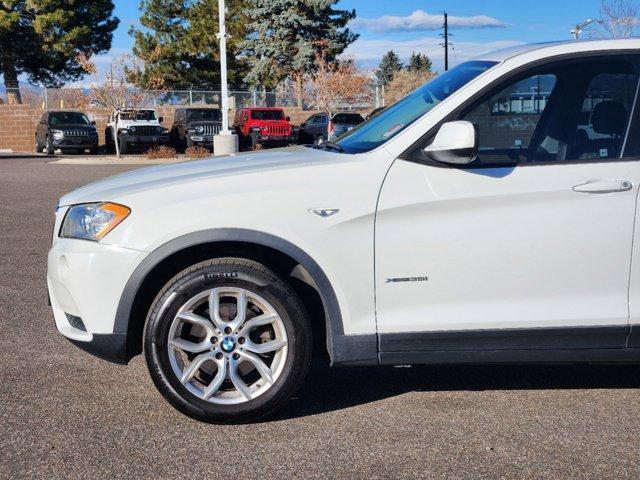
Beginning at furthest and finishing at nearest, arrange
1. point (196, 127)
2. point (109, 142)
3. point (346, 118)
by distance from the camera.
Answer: point (109, 142), point (346, 118), point (196, 127)

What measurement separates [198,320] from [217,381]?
322mm

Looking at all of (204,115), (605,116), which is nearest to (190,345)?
(605,116)

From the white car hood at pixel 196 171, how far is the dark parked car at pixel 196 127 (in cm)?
2974

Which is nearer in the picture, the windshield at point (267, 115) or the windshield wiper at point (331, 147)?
the windshield wiper at point (331, 147)

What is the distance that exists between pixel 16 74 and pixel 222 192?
4932 cm

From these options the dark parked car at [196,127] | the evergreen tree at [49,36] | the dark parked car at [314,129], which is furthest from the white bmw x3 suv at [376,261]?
the evergreen tree at [49,36]

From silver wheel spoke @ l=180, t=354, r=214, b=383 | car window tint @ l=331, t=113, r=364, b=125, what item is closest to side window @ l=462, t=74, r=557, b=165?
silver wheel spoke @ l=180, t=354, r=214, b=383

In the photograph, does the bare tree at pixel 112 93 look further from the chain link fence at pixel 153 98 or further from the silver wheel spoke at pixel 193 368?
the silver wheel spoke at pixel 193 368

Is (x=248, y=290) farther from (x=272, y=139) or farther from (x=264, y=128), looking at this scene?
(x=264, y=128)

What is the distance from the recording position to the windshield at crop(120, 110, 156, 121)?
35406mm

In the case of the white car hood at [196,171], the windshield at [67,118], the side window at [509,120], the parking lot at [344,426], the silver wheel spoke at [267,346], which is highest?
the windshield at [67,118]

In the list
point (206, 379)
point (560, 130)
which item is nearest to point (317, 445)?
point (206, 379)

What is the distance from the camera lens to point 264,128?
117 feet

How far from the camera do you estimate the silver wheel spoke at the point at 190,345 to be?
4.13m
